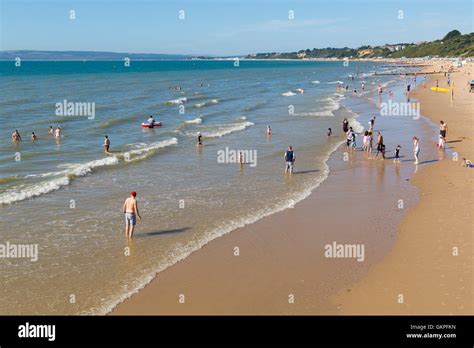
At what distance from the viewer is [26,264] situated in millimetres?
13422

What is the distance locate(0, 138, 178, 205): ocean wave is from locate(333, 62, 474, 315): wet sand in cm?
1366

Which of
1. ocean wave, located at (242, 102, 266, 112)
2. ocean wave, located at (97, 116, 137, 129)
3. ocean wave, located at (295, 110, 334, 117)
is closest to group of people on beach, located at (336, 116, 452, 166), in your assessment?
ocean wave, located at (295, 110, 334, 117)

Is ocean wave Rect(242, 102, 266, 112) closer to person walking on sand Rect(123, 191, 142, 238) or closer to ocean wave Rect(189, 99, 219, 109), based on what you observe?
ocean wave Rect(189, 99, 219, 109)

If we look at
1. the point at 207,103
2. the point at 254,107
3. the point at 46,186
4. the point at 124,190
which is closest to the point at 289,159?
the point at 124,190

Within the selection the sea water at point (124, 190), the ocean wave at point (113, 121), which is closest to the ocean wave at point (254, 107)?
the sea water at point (124, 190)

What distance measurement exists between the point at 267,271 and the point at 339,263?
6.17ft

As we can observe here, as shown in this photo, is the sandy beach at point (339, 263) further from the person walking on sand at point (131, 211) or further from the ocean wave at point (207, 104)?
the ocean wave at point (207, 104)

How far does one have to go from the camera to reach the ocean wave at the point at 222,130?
1427 inches

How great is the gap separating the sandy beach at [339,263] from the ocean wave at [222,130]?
55.5 feet

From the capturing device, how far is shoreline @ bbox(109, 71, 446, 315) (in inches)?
431

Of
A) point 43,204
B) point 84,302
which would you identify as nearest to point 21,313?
point 84,302

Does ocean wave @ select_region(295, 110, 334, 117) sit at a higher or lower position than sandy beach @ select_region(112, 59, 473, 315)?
higher
